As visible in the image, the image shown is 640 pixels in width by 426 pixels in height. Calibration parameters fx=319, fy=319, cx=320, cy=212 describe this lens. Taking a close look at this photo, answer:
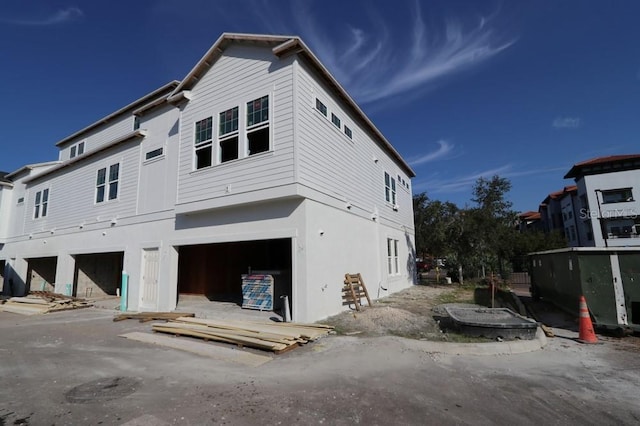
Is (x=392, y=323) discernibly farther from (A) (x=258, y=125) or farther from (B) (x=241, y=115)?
(B) (x=241, y=115)

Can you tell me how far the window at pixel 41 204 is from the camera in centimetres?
1998

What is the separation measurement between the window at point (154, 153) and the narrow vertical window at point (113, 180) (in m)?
2.45

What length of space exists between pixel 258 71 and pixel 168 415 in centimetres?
977

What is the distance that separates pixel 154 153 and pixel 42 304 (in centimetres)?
843

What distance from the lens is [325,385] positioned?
4832 millimetres

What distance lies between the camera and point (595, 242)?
3575cm

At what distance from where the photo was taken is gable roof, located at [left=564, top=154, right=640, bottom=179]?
34.3 meters

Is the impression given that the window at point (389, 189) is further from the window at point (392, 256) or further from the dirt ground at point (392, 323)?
the dirt ground at point (392, 323)

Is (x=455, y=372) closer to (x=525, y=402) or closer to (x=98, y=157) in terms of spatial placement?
(x=525, y=402)

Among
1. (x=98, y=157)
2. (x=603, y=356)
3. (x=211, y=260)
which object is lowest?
(x=603, y=356)

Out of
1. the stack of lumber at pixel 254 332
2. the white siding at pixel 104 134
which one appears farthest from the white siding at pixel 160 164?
the stack of lumber at pixel 254 332

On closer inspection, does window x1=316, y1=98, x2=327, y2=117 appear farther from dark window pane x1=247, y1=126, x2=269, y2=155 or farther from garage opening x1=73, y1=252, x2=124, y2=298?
garage opening x1=73, y1=252, x2=124, y2=298

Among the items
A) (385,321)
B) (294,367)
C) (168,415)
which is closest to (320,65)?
(385,321)

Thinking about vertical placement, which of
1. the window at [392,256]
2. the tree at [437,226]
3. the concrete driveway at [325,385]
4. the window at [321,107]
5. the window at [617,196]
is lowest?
the concrete driveway at [325,385]
